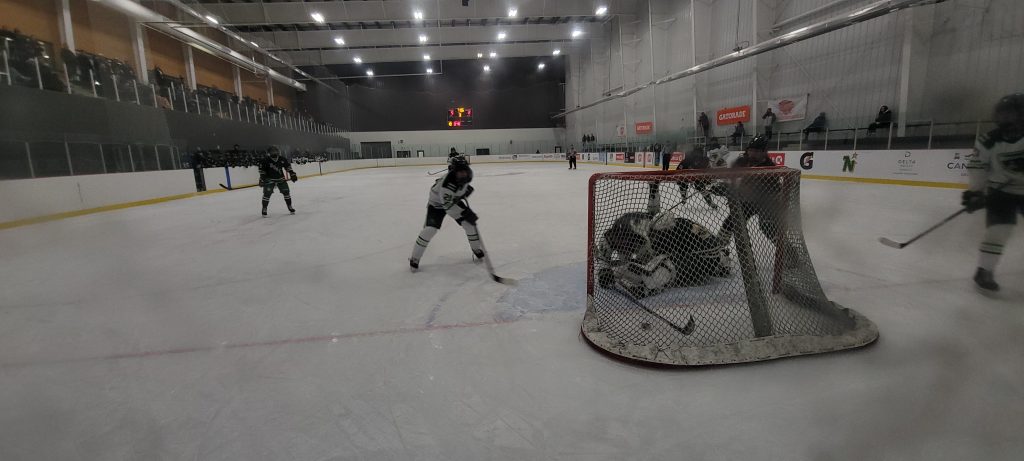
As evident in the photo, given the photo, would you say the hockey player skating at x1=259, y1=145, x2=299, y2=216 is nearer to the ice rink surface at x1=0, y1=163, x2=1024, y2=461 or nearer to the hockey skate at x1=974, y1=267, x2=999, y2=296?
the ice rink surface at x1=0, y1=163, x2=1024, y2=461

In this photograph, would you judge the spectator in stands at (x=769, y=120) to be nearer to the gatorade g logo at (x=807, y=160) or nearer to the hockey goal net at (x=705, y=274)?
the gatorade g logo at (x=807, y=160)

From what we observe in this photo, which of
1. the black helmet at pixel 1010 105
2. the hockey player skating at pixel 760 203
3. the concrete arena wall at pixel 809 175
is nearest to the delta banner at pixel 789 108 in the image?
the concrete arena wall at pixel 809 175

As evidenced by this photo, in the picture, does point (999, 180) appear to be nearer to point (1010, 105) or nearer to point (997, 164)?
point (997, 164)

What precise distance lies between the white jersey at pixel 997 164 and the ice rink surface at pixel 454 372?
0.25 m

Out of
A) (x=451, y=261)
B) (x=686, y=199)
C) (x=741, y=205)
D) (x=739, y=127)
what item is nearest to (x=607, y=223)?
(x=686, y=199)

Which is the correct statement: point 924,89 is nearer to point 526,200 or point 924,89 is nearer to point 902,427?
point 902,427

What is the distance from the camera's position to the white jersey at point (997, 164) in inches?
56.6

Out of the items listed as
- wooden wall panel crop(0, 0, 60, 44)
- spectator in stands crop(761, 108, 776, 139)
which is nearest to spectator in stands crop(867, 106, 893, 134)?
spectator in stands crop(761, 108, 776, 139)

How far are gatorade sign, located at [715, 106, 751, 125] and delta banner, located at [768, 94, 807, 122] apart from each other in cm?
84

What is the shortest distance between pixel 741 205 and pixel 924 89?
1.13m

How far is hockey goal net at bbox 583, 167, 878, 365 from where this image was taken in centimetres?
208

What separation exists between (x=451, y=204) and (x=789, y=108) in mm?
Result: 12968

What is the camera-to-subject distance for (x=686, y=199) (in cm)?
257

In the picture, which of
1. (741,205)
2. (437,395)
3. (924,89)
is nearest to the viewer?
(924,89)
